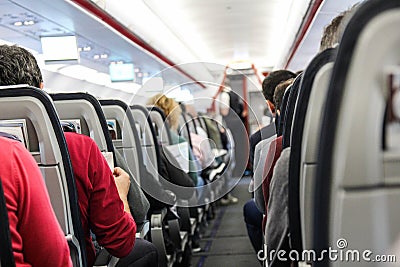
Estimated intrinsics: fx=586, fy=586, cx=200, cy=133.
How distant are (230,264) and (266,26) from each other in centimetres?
708

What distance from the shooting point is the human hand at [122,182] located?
2779 millimetres

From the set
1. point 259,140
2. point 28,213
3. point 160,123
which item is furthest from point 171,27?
point 28,213

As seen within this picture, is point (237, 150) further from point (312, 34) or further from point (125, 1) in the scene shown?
point (312, 34)

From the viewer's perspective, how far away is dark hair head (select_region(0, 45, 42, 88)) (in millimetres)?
2174

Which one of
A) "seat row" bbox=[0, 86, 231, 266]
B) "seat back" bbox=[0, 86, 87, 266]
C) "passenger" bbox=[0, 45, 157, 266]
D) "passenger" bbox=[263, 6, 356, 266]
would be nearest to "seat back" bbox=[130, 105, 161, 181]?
"seat row" bbox=[0, 86, 231, 266]

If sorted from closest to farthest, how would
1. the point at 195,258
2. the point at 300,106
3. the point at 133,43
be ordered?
the point at 300,106, the point at 195,258, the point at 133,43

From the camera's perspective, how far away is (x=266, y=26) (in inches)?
449

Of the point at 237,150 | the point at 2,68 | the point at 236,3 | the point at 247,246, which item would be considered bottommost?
the point at 247,246

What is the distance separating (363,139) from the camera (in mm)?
981

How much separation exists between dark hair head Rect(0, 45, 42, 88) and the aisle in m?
3.34

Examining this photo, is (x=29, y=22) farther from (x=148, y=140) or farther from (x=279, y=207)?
(x=279, y=207)

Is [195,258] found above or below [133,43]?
below

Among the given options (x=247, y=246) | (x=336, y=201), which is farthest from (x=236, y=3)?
(x=336, y=201)

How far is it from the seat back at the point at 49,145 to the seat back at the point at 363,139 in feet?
3.95
